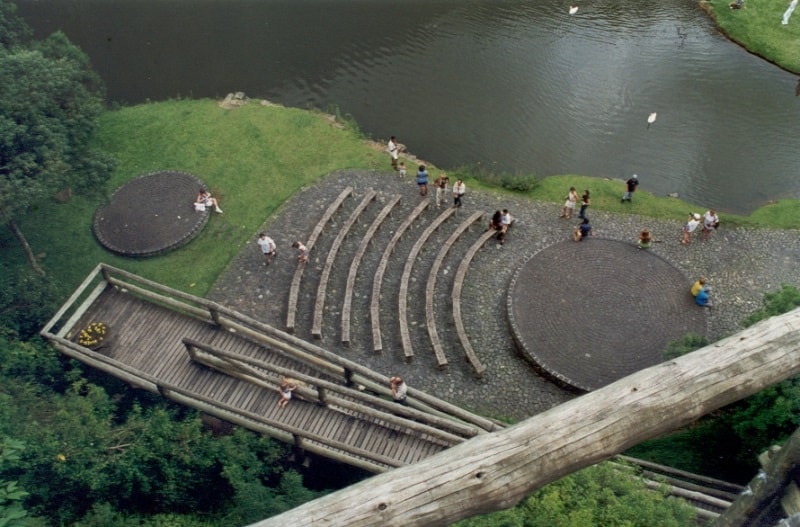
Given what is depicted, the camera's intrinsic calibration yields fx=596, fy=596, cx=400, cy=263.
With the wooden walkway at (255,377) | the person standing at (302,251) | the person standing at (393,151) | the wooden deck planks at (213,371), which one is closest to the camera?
the wooden walkway at (255,377)

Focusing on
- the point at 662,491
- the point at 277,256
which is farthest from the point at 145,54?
the point at 662,491

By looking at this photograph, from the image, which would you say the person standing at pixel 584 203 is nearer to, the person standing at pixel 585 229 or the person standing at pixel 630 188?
the person standing at pixel 585 229

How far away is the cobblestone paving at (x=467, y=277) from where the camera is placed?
18.7 metres

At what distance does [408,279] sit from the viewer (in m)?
20.9

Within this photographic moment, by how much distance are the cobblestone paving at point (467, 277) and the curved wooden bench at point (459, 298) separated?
0.30 metres

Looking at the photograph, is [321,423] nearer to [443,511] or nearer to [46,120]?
[443,511]

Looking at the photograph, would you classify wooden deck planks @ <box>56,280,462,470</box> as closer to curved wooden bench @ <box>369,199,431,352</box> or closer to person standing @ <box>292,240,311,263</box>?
curved wooden bench @ <box>369,199,431,352</box>

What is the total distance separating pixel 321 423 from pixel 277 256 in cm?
779

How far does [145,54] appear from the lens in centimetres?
3216

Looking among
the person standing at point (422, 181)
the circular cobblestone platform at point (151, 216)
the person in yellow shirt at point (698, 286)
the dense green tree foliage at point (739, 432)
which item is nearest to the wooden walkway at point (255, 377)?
the circular cobblestone platform at point (151, 216)

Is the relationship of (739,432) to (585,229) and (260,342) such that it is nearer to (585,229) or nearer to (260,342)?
(585,229)

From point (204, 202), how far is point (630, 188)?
16.6m

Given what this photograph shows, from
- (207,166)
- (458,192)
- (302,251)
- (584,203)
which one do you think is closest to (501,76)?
(458,192)

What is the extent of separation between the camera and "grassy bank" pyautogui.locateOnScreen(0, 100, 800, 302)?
2228cm
